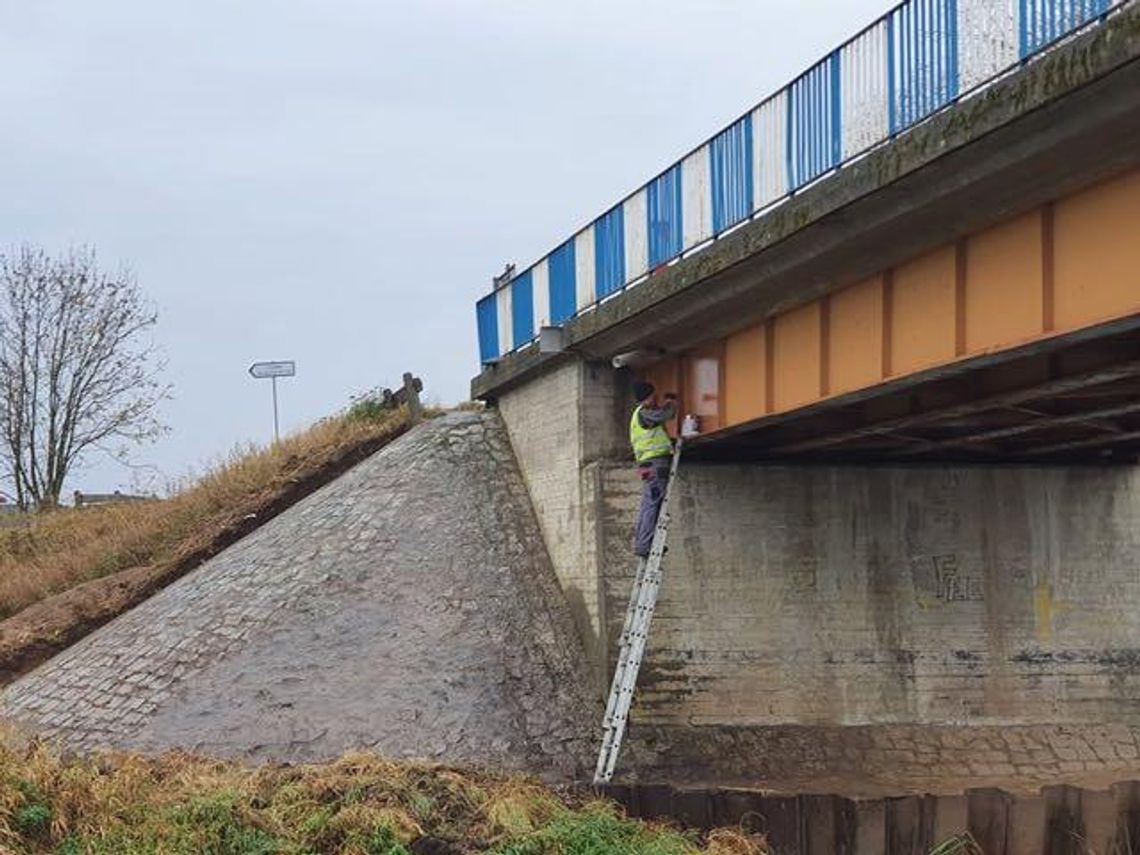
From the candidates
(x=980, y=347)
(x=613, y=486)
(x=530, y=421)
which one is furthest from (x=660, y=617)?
(x=980, y=347)

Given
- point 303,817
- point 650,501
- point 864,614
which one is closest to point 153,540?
point 650,501

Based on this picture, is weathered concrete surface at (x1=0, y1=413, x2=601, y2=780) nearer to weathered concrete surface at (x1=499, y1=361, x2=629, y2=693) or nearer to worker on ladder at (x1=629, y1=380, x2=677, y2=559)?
weathered concrete surface at (x1=499, y1=361, x2=629, y2=693)

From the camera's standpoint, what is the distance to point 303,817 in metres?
10.7

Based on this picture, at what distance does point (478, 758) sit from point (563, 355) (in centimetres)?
577

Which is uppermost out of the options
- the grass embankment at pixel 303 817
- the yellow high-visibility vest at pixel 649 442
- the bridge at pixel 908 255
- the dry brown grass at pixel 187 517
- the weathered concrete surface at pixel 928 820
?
the bridge at pixel 908 255

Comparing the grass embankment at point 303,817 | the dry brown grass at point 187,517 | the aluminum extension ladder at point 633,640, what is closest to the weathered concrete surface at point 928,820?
the grass embankment at point 303,817

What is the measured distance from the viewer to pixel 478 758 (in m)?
14.6

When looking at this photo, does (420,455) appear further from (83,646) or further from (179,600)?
(83,646)

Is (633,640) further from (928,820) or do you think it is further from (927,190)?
(927,190)

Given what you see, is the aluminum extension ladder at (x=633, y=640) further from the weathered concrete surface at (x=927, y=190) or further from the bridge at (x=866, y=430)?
the weathered concrete surface at (x=927, y=190)

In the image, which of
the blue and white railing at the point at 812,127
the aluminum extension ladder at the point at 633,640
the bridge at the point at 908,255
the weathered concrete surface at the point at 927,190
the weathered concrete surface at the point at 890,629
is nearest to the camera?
the weathered concrete surface at the point at 927,190

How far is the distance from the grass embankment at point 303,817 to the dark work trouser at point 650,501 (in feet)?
15.1

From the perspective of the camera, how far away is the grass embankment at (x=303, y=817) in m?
10.2

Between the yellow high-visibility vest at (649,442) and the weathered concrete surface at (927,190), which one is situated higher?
the weathered concrete surface at (927,190)
